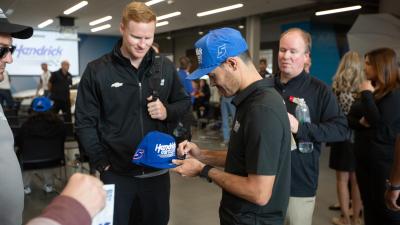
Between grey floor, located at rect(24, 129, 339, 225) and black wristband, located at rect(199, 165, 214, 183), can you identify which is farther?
grey floor, located at rect(24, 129, 339, 225)

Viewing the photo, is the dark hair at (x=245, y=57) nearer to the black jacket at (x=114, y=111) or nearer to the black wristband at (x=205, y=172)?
the black wristband at (x=205, y=172)

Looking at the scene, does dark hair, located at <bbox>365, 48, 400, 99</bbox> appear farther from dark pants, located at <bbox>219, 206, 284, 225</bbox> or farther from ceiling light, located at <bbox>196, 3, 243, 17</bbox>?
ceiling light, located at <bbox>196, 3, 243, 17</bbox>

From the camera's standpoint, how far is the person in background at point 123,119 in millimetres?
1911

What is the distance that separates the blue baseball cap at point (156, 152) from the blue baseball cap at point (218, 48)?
1.56 ft

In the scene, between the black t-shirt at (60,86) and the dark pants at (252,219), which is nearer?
the dark pants at (252,219)

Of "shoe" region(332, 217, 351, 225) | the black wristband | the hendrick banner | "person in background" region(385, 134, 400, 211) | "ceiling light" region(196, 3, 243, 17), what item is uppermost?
"ceiling light" region(196, 3, 243, 17)

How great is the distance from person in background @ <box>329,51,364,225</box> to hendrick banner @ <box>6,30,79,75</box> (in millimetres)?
14343

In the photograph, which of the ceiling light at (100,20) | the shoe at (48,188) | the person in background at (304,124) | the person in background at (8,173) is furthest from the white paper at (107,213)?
the ceiling light at (100,20)

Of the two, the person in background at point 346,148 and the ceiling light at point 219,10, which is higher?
the ceiling light at point 219,10

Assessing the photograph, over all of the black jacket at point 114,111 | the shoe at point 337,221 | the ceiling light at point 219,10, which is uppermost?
the ceiling light at point 219,10

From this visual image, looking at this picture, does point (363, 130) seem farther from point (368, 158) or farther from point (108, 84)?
point (108, 84)

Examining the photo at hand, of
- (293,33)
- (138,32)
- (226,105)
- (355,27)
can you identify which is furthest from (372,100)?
(355,27)

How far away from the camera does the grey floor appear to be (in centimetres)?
365

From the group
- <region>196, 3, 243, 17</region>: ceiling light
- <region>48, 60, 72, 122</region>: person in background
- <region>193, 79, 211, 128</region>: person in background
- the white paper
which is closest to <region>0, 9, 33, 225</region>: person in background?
the white paper
